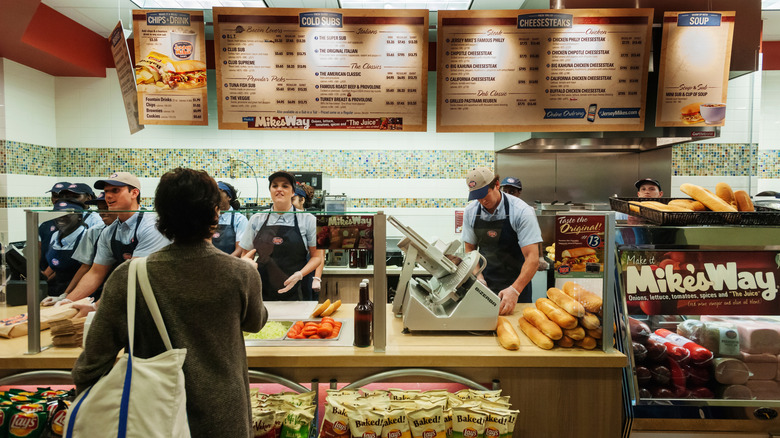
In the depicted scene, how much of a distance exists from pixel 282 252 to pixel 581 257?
6.38 ft

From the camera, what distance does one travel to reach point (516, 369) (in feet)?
6.18

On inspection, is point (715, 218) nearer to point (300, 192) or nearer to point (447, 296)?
point (447, 296)

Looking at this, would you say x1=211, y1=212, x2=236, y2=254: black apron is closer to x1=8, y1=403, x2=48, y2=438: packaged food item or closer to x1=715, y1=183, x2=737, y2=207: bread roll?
x1=8, y1=403, x2=48, y2=438: packaged food item

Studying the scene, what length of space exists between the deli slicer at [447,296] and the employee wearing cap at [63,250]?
61.3 inches

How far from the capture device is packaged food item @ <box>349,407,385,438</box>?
1633 millimetres

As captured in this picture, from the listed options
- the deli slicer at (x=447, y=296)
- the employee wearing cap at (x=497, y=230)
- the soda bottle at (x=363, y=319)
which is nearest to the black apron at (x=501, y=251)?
the employee wearing cap at (x=497, y=230)

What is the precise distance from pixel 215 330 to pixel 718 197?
2308 mm

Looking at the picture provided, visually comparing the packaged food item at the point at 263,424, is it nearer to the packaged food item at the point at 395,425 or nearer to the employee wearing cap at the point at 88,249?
the packaged food item at the point at 395,425

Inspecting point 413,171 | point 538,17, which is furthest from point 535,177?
point 538,17

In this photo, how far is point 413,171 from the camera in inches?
225

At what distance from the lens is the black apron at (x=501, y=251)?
306cm

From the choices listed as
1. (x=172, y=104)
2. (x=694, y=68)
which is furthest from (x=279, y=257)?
(x=694, y=68)

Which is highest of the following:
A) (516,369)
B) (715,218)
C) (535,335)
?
(715,218)

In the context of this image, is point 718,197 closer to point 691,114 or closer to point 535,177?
point 691,114
